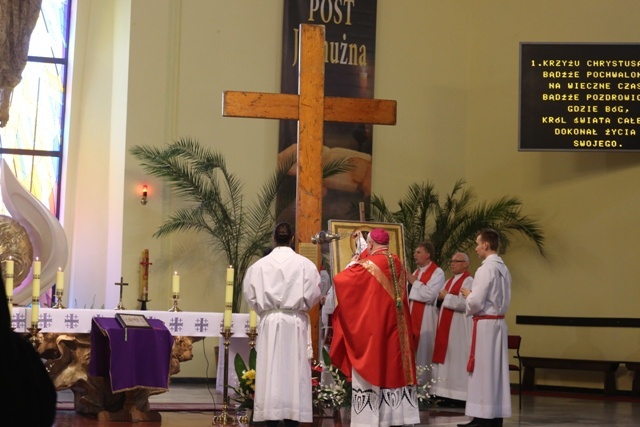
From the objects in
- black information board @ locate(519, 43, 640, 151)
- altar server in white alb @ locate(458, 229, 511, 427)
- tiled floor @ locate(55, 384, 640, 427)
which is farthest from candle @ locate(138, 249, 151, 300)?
altar server in white alb @ locate(458, 229, 511, 427)

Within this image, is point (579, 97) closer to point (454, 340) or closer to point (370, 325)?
point (454, 340)

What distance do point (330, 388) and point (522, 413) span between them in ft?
9.14

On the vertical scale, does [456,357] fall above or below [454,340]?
below

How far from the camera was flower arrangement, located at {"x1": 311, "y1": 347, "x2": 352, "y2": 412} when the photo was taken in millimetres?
8469

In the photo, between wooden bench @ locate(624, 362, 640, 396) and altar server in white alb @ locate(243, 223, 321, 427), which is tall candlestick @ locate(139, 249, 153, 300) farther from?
wooden bench @ locate(624, 362, 640, 396)

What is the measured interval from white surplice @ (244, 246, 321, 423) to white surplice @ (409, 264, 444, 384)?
10.4 ft

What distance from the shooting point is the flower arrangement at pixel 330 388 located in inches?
333

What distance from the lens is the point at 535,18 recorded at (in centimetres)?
1467

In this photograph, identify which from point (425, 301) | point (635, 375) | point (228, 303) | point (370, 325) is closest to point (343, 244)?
point (370, 325)

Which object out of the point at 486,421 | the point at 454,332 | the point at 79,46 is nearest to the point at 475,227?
the point at 454,332

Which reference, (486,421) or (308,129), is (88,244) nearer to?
(308,129)

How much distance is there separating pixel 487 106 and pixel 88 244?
627 centimetres

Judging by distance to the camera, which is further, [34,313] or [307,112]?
[307,112]

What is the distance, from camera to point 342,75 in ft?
48.3
